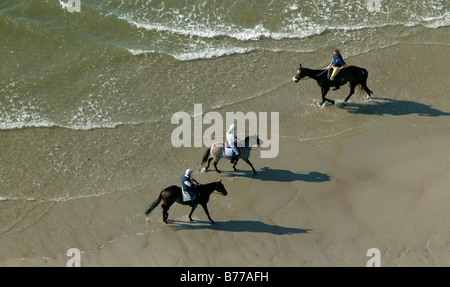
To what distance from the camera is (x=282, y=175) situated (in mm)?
12430

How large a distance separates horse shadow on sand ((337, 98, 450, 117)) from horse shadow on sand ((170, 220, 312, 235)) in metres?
5.09

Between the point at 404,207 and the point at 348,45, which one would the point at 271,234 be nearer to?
the point at 404,207

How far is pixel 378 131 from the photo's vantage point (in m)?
13.4

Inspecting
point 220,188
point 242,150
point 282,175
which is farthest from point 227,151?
point 282,175

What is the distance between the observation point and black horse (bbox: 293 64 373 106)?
45.9 ft

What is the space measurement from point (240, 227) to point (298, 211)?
5.16ft

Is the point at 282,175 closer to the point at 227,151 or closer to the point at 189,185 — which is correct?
the point at 227,151

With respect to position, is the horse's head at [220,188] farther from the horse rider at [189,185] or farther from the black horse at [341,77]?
the black horse at [341,77]

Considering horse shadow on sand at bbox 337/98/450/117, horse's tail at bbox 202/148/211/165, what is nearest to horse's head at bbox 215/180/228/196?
horse's tail at bbox 202/148/211/165

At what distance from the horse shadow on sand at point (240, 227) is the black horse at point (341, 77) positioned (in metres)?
5.17

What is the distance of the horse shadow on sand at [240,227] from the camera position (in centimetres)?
1109

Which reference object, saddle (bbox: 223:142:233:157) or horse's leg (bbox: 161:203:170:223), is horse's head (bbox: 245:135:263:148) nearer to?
saddle (bbox: 223:142:233:157)

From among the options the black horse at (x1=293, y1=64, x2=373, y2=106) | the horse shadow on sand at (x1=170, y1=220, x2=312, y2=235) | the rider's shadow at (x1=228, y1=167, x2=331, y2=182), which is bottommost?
the horse shadow on sand at (x1=170, y1=220, x2=312, y2=235)

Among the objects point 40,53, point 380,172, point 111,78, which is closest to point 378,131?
Answer: point 380,172
